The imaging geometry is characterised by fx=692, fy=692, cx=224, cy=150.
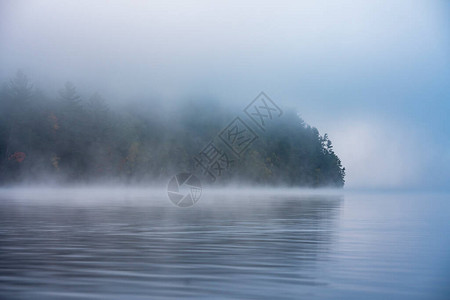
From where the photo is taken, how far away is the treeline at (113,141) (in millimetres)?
116938

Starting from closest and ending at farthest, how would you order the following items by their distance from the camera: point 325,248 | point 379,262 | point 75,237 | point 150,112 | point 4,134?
1. point 379,262
2. point 325,248
3. point 75,237
4. point 4,134
5. point 150,112

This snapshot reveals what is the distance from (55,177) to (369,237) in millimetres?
102501

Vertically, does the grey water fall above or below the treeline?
below

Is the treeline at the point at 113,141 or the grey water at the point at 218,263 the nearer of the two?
the grey water at the point at 218,263

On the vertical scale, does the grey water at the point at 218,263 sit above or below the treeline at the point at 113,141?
below

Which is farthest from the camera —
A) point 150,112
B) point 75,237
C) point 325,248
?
point 150,112

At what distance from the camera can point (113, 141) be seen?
134000 millimetres

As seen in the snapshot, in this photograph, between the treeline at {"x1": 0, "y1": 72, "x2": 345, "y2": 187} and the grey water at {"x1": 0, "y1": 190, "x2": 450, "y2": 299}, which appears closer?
the grey water at {"x1": 0, "y1": 190, "x2": 450, "y2": 299}

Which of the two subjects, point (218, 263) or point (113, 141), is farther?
point (113, 141)

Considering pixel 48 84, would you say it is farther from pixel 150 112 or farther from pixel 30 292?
pixel 30 292

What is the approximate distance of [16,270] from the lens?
1223 centimetres

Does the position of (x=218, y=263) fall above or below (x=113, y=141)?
below

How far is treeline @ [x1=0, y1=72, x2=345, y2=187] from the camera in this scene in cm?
11694

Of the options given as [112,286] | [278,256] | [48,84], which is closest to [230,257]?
[278,256]
